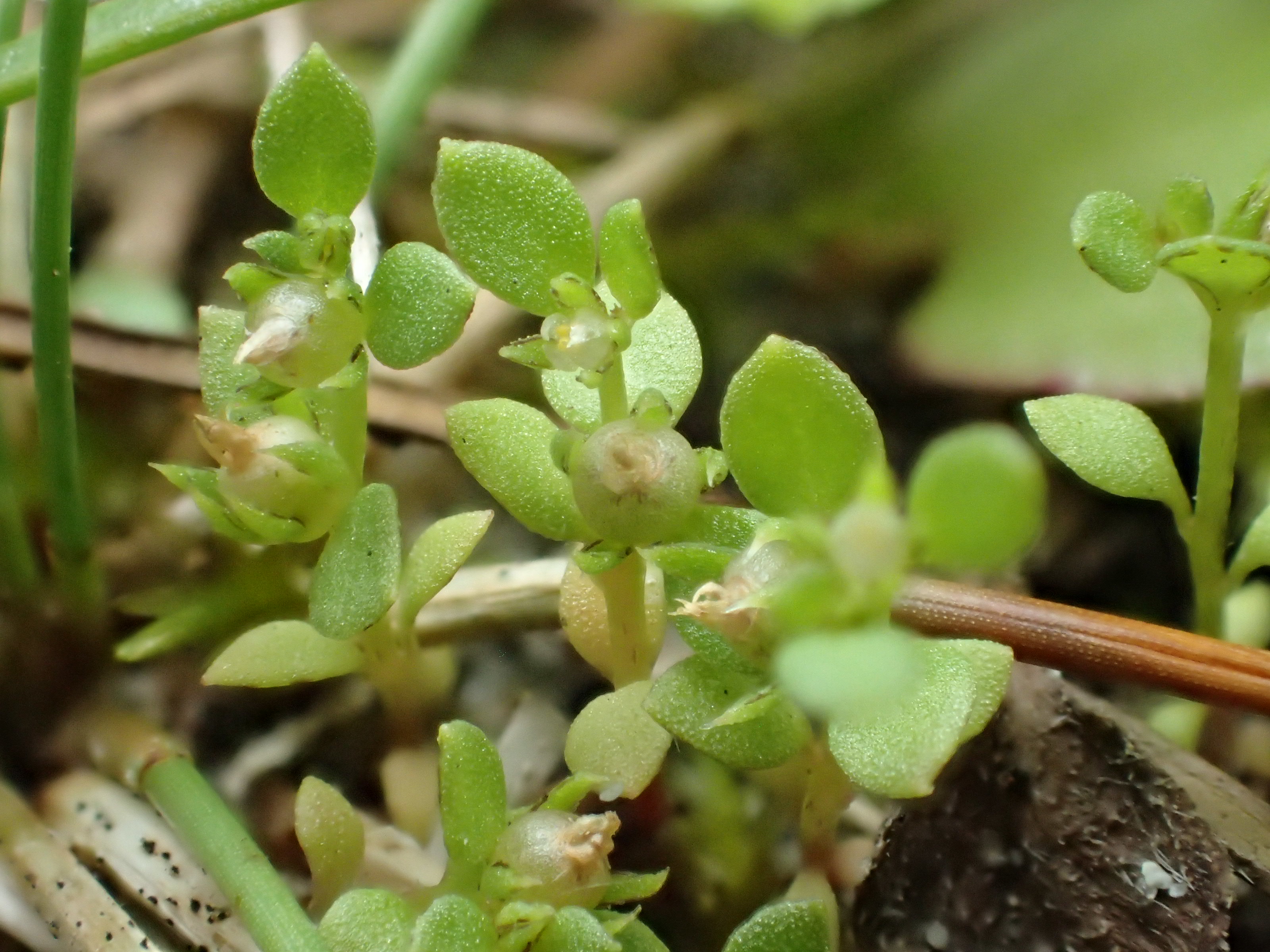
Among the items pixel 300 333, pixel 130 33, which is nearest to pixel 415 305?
pixel 300 333

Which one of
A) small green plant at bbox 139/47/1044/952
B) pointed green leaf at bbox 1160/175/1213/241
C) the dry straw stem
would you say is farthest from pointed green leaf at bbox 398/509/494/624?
pointed green leaf at bbox 1160/175/1213/241

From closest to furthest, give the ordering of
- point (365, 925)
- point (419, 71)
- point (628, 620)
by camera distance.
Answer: point (365, 925) < point (628, 620) < point (419, 71)

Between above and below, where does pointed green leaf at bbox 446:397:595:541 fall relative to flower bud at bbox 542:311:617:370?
below

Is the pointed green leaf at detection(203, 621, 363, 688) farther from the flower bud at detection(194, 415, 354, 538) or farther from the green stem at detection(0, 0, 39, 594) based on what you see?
the green stem at detection(0, 0, 39, 594)

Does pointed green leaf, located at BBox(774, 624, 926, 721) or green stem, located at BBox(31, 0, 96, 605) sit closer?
pointed green leaf, located at BBox(774, 624, 926, 721)

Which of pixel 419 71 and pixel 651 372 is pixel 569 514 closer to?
pixel 651 372

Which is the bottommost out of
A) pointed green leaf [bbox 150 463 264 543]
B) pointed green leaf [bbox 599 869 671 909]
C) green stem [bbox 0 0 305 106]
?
pointed green leaf [bbox 599 869 671 909]

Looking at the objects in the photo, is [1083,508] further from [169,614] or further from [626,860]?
[169,614]
